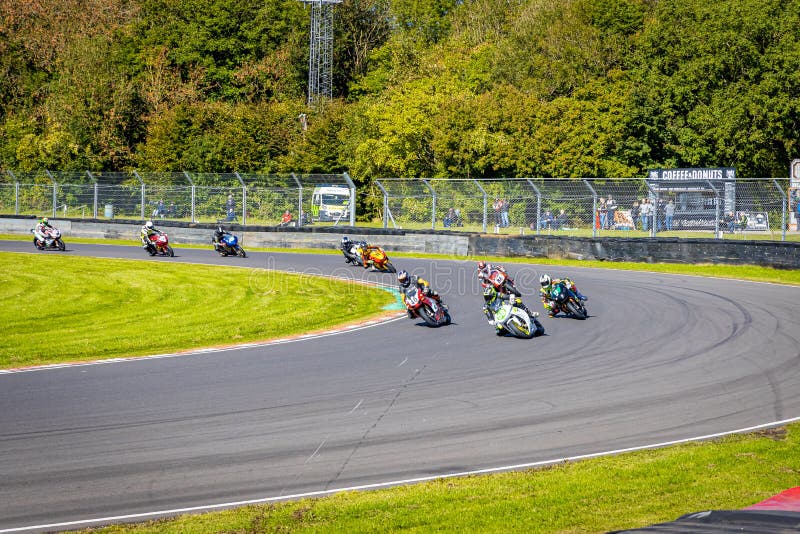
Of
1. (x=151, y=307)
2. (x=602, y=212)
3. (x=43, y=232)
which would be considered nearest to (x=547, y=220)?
(x=602, y=212)

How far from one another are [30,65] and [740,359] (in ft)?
236

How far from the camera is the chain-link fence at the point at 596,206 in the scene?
90.4 feet

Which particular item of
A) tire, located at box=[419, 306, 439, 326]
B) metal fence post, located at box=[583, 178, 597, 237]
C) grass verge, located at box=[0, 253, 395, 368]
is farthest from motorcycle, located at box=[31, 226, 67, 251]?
tire, located at box=[419, 306, 439, 326]

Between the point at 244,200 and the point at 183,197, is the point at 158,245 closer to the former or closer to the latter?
the point at 244,200

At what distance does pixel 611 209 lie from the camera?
30.2 m

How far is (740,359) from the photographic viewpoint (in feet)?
43.9

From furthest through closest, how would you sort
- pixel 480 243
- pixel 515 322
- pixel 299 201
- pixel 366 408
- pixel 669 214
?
pixel 299 201 → pixel 480 243 → pixel 669 214 → pixel 515 322 → pixel 366 408

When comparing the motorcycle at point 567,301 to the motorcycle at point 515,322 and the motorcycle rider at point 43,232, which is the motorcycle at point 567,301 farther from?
the motorcycle rider at point 43,232

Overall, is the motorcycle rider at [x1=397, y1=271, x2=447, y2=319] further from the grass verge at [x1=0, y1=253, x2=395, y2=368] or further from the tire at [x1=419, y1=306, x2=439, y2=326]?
the grass verge at [x1=0, y1=253, x2=395, y2=368]

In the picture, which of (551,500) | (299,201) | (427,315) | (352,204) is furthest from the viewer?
(299,201)

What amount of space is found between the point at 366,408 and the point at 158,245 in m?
22.0

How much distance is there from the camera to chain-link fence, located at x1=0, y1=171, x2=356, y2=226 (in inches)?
1460

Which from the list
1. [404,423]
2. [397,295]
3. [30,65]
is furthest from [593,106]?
[30,65]

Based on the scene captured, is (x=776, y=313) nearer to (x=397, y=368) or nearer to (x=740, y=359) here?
(x=740, y=359)
